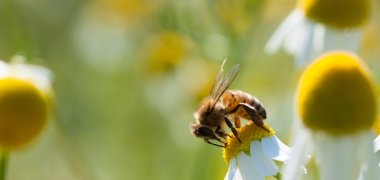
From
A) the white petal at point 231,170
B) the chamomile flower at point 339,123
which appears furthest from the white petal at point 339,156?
the white petal at point 231,170

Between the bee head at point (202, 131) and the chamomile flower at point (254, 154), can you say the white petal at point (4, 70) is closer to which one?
the bee head at point (202, 131)

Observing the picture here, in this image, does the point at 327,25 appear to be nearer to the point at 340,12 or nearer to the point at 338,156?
the point at 340,12

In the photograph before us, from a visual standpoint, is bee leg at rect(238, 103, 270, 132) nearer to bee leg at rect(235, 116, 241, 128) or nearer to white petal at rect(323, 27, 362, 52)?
bee leg at rect(235, 116, 241, 128)

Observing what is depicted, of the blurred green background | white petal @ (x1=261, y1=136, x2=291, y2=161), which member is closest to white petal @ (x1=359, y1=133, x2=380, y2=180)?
white petal @ (x1=261, y1=136, x2=291, y2=161)

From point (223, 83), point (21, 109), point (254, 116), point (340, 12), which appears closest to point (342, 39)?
point (340, 12)

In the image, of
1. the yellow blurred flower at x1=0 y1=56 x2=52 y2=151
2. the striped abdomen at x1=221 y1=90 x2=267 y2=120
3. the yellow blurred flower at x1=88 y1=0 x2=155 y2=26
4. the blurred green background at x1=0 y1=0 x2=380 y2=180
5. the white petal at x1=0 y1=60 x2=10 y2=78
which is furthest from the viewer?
the yellow blurred flower at x1=88 y1=0 x2=155 y2=26

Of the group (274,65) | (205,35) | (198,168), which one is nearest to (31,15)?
(274,65)
